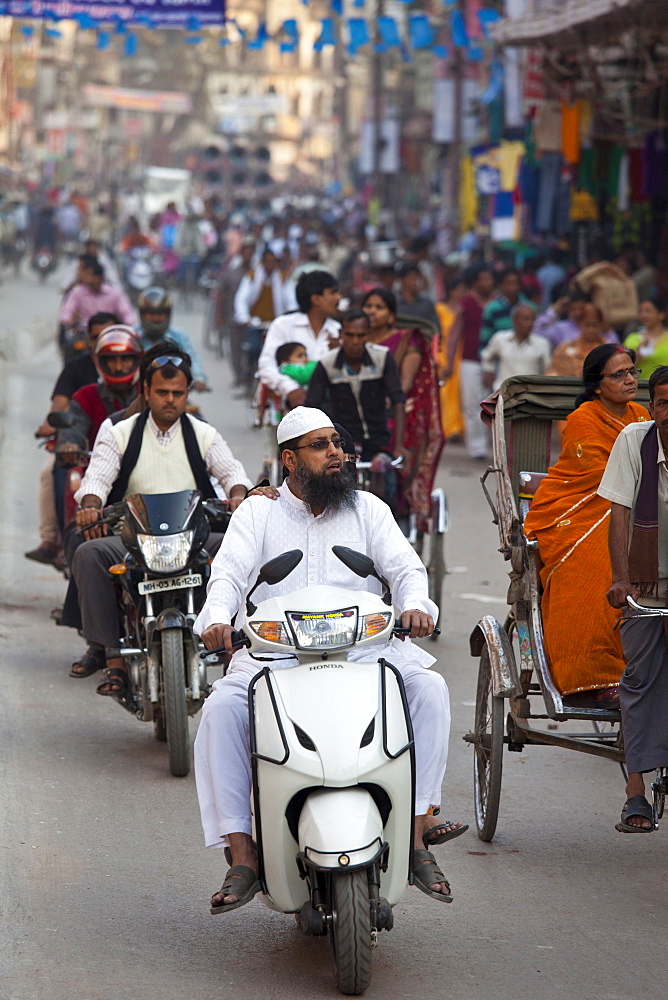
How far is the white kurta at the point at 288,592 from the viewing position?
176 inches

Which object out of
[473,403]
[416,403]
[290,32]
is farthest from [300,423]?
[290,32]

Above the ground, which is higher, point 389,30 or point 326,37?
point 326,37

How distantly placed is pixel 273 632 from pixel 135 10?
66.2ft

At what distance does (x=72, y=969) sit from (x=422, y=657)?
1338 mm

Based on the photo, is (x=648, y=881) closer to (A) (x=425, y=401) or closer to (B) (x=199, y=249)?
(A) (x=425, y=401)

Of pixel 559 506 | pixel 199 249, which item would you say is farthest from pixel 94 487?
pixel 199 249

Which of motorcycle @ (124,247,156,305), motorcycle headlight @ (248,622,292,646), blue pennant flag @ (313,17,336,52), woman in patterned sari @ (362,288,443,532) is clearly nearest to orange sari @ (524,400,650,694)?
motorcycle headlight @ (248,622,292,646)

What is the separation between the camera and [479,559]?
11328mm

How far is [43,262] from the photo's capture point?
37.7m

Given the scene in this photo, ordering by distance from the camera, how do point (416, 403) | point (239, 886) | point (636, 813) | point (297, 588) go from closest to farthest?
point (239, 886) < point (297, 588) < point (636, 813) < point (416, 403)

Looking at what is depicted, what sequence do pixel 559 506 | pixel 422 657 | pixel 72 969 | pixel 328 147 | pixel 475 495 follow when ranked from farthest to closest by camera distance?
pixel 328 147 < pixel 475 495 < pixel 559 506 < pixel 422 657 < pixel 72 969

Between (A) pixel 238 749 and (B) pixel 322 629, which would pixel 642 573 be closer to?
(B) pixel 322 629

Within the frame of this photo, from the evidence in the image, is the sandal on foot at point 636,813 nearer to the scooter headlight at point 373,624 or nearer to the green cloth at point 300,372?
the scooter headlight at point 373,624

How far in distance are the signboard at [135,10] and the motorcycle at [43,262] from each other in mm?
14243
